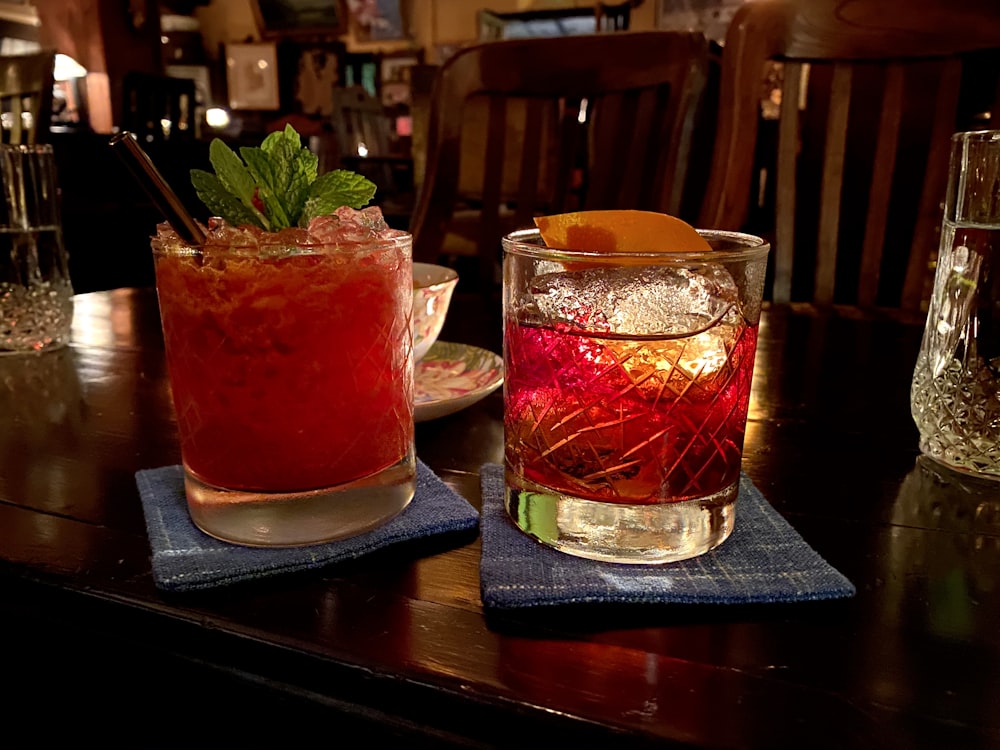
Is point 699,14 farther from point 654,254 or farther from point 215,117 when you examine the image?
point 654,254

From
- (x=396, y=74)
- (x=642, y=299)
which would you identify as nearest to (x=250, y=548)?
(x=642, y=299)

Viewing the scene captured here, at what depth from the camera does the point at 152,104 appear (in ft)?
16.9

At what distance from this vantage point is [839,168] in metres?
1.60

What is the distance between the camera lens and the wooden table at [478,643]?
40 centimetres

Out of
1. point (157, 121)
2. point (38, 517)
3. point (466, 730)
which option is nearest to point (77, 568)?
point (38, 517)

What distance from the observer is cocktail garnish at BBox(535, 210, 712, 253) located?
0.55 metres

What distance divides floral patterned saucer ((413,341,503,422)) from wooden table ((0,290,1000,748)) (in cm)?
7

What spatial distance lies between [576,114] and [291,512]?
148 centimetres

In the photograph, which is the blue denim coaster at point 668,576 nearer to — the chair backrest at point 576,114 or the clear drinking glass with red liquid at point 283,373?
the clear drinking glass with red liquid at point 283,373

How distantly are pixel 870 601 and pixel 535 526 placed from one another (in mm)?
220

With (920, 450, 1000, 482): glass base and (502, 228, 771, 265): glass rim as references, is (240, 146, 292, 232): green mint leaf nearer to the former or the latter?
Answer: (502, 228, 771, 265): glass rim

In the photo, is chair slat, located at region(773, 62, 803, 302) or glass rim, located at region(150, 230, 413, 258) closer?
glass rim, located at region(150, 230, 413, 258)

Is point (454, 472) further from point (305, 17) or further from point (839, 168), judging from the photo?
point (305, 17)

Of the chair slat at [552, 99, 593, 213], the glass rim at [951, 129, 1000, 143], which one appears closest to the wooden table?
the glass rim at [951, 129, 1000, 143]
